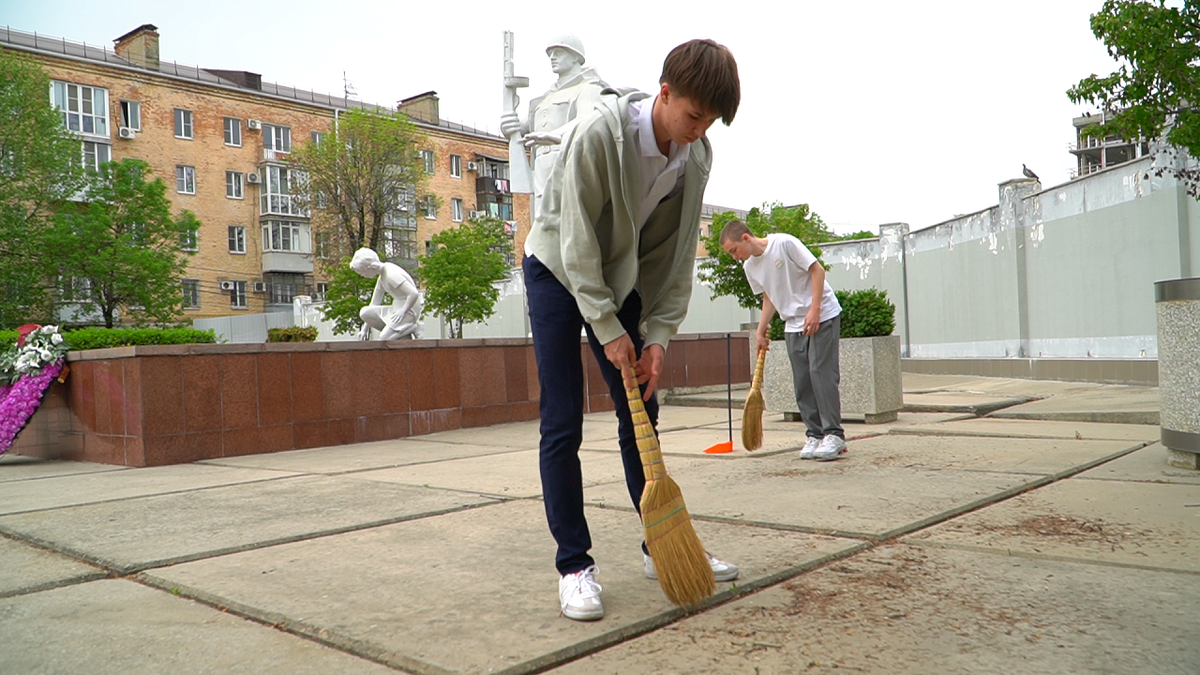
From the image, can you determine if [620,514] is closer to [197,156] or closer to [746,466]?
[746,466]

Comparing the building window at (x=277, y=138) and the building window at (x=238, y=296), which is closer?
the building window at (x=238, y=296)

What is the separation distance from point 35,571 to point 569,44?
8108 mm

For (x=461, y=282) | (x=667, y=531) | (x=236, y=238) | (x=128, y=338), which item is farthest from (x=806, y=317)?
(x=236, y=238)

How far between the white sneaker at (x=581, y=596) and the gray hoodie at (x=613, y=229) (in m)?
0.68

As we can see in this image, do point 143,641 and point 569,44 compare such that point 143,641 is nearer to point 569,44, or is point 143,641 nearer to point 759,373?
point 759,373

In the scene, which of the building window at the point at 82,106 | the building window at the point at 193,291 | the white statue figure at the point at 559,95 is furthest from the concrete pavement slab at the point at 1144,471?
the building window at the point at 193,291

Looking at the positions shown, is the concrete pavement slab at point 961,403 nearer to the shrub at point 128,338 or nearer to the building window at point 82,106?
the shrub at point 128,338

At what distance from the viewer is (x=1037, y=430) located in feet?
22.2

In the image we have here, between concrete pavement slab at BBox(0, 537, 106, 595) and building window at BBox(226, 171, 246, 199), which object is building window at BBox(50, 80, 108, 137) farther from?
concrete pavement slab at BBox(0, 537, 106, 595)

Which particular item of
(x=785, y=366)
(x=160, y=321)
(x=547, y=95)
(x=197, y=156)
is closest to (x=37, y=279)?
(x=160, y=321)

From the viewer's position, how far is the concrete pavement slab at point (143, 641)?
210 cm

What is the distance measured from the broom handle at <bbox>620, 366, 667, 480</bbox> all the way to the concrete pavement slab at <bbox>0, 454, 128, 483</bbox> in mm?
5648

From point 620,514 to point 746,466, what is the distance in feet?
5.62

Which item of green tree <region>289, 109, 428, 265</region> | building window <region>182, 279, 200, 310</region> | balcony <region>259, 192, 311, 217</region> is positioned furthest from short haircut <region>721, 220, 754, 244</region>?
balcony <region>259, 192, 311, 217</region>
